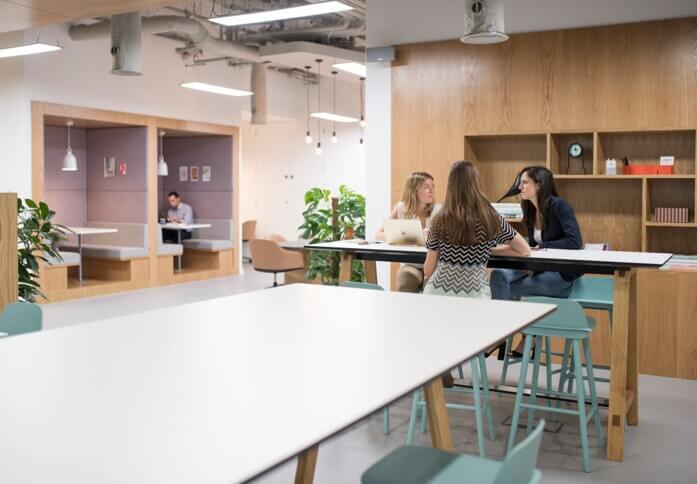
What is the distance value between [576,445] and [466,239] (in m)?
1.35

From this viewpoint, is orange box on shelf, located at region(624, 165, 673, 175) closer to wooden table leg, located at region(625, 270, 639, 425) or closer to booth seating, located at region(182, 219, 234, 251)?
wooden table leg, located at region(625, 270, 639, 425)

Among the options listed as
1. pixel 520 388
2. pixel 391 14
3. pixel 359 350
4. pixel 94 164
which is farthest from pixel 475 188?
pixel 94 164

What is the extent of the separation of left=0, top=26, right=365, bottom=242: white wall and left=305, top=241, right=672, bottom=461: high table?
6471 millimetres

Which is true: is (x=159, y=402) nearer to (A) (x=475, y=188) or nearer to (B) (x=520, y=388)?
(B) (x=520, y=388)

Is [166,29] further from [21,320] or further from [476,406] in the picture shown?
[476,406]

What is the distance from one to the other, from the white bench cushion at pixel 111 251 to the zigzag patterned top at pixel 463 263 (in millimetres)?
7318

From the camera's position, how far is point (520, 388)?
4195mm

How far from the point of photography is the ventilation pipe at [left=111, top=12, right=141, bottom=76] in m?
7.89

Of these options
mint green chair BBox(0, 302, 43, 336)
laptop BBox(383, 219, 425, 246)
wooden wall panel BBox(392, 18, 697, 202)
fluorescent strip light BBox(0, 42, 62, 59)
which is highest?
fluorescent strip light BBox(0, 42, 62, 59)

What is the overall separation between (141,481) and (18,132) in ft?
30.7

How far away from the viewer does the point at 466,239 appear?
15.1 feet

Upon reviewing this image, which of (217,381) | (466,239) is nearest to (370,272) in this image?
(466,239)

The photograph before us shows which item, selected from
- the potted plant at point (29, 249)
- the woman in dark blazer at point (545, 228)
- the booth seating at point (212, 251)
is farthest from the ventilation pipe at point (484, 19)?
the booth seating at point (212, 251)

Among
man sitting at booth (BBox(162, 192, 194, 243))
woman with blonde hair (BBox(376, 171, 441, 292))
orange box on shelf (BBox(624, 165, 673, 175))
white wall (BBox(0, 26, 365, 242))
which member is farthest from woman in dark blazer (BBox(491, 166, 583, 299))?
man sitting at booth (BBox(162, 192, 194, 243))
